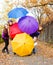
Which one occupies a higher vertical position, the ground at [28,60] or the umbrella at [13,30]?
the umbrella at [13,30]

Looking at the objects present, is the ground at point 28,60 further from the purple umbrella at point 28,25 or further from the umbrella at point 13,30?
the purple umbrella at point 28,25

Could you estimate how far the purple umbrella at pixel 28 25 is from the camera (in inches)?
562

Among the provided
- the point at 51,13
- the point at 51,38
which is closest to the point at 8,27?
the point at 51,38

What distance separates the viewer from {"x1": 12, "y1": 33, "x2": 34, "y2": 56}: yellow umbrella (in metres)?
13.6

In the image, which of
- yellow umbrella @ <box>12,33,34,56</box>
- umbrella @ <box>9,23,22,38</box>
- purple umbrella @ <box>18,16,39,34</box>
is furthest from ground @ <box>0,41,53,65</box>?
purple umbrella @ <box>18,16,39,34</box>

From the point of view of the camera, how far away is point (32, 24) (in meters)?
14.4

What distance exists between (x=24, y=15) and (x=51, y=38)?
10408 millimetres

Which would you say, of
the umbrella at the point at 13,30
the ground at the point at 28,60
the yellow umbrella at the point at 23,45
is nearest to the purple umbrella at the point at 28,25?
the umbrella at the point at 13,30

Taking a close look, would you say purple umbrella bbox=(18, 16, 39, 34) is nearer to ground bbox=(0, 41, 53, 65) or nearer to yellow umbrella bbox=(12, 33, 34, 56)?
yellow umbrella bbox=(12, 33, 34, 56)

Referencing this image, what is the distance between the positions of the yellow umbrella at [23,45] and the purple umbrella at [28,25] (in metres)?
0.40

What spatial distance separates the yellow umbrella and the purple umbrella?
0.40m

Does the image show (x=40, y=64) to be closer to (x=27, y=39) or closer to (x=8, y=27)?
(x=27, y=39)

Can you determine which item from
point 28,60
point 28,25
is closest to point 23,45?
point 28,25

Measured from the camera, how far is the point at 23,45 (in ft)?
44.6
